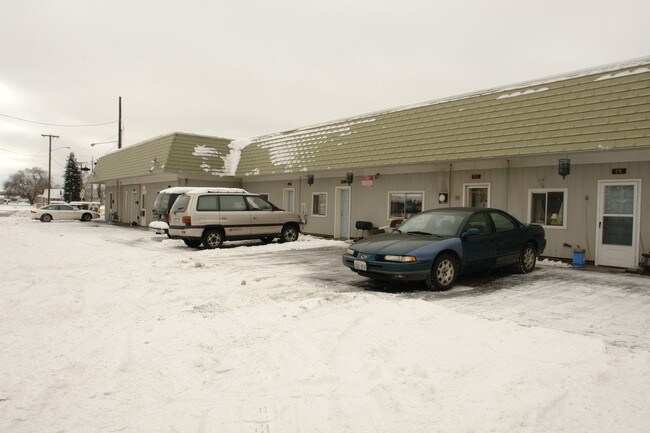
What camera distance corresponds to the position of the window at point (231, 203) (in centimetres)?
1407

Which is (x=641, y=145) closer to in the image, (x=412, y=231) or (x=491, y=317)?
(x=412, y=231)

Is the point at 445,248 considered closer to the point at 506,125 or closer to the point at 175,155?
the point at 506,125

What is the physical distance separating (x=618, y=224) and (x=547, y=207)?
1.74 metres

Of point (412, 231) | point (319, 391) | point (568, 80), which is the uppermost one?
point (568, 80)

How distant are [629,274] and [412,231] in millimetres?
5322

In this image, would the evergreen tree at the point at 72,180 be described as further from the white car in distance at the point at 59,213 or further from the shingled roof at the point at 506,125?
the shingled roof at the point at 506,125

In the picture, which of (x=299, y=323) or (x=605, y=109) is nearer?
(x=299, y=323)

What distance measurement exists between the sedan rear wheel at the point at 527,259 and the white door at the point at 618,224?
86.6 inches

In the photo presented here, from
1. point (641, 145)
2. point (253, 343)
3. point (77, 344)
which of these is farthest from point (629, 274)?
point (77, 344)

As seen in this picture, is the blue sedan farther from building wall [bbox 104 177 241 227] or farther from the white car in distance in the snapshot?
the white car in distance

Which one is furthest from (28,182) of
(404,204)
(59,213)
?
(404,204)

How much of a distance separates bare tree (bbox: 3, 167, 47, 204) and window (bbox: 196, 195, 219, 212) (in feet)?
397

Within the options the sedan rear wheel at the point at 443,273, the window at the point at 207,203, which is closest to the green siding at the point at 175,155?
the window at the point at 207,203

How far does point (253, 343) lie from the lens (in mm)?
4684
